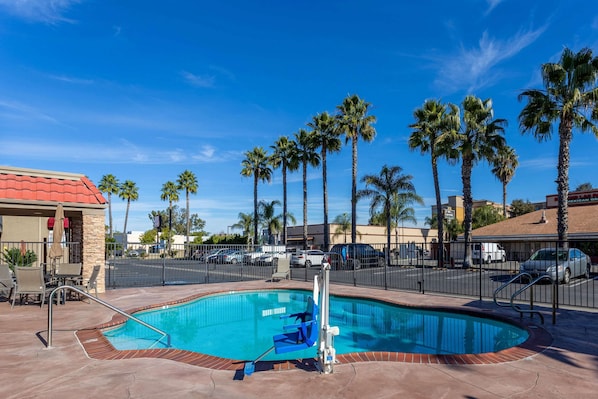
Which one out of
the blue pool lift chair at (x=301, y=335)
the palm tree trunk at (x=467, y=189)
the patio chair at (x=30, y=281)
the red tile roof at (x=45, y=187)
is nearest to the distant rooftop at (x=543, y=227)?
the palm tree trunk at (x=467, y=189)

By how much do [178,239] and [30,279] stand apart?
6336cm

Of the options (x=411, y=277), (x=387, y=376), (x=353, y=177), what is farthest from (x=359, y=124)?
(x=387, y=376)

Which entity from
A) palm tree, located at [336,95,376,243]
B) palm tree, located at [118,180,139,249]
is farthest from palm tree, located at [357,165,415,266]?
palm tree, located at [118,180,139,249]

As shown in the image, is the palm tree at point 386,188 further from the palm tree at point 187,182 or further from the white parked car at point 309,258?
the palm tree at point 187,182

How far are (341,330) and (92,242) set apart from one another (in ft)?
28.5

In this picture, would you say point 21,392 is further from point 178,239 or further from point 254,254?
point 178,239

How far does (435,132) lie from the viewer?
94.0ft

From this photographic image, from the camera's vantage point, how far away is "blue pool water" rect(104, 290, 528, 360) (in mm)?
7816

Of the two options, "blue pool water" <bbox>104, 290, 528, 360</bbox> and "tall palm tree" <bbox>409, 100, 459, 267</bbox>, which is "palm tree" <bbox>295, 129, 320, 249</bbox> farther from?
"blue pool water" <bbox>104, 290, 528, 360</bbox>

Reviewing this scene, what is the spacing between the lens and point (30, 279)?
33.2 ft

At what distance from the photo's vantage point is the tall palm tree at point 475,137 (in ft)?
81.7

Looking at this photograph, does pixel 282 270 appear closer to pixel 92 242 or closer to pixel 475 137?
pixel 92 242

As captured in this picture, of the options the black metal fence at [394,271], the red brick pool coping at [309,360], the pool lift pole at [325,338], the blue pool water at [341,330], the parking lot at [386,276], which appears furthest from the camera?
the black metal fence at [394,271]

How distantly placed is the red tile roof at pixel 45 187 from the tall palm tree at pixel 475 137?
21.2 metres
